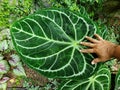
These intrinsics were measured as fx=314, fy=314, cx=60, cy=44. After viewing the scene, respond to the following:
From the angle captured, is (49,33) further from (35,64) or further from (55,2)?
(55,2)

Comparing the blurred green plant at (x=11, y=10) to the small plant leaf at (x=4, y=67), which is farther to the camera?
the blurred green plant at (x=11, y=10)

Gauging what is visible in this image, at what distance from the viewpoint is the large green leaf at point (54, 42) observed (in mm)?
2129

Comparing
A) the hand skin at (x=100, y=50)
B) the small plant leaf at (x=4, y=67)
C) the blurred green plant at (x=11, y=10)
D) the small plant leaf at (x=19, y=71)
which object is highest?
the blurred green plant at (x=11, y=10)

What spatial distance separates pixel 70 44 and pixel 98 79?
0.49 m

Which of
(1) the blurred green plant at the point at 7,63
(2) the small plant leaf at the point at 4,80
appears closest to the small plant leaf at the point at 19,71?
(1) the blurred green plant at the point at 7,63

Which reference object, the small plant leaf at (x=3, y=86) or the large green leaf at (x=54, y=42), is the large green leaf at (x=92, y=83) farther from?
the small plant leaf at (x=3, y=86)

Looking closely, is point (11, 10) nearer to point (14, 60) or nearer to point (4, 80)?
point (14, 60)

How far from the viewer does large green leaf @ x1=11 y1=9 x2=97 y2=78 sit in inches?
83.8

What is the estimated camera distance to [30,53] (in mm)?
2143

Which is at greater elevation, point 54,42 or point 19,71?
point 54,42

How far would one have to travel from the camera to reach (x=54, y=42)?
2219mm

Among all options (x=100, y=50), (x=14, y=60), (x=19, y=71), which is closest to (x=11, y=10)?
(x=14, y=60)

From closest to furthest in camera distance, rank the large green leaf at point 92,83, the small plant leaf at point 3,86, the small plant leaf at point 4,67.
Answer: the large green leaf at point 92,83 < the small plant leaf at point 3,86 < the small plant leaf at point 4,67

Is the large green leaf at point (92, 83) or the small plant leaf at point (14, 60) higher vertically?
the small plant leaf at point (14, 60)
